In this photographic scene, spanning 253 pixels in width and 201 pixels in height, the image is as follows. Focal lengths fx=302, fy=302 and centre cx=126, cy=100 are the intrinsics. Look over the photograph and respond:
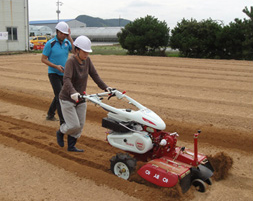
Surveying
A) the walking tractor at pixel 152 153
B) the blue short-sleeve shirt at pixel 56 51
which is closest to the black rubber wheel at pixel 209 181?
the walking tractor at pixel 152 153

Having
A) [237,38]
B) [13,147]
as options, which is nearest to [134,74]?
[13,147]

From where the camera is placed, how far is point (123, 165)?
4340 millimetres

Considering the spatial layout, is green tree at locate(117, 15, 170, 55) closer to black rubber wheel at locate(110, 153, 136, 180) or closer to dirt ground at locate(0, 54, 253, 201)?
dirt ground at locate(0, 54, 253, 201)

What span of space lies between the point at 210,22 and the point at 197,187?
2525 centimetres

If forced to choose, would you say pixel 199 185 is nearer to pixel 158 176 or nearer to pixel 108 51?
pixel 158 176

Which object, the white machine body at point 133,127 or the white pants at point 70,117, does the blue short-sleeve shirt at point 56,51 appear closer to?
the white pants at point 70,117

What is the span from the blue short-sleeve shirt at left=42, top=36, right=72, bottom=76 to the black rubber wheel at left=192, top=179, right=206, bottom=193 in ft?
12.0

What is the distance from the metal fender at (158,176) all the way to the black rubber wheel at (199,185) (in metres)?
0.46

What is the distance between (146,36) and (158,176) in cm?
2618

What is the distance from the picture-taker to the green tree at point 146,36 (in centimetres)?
2906

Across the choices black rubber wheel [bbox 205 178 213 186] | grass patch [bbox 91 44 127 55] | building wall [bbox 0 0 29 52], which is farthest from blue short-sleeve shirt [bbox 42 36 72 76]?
building wall [bbox 0 0 29 52]

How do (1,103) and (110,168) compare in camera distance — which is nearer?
(110,168)

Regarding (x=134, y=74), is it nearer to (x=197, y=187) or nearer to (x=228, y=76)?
(x=228, y=76)

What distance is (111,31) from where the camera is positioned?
197ft
